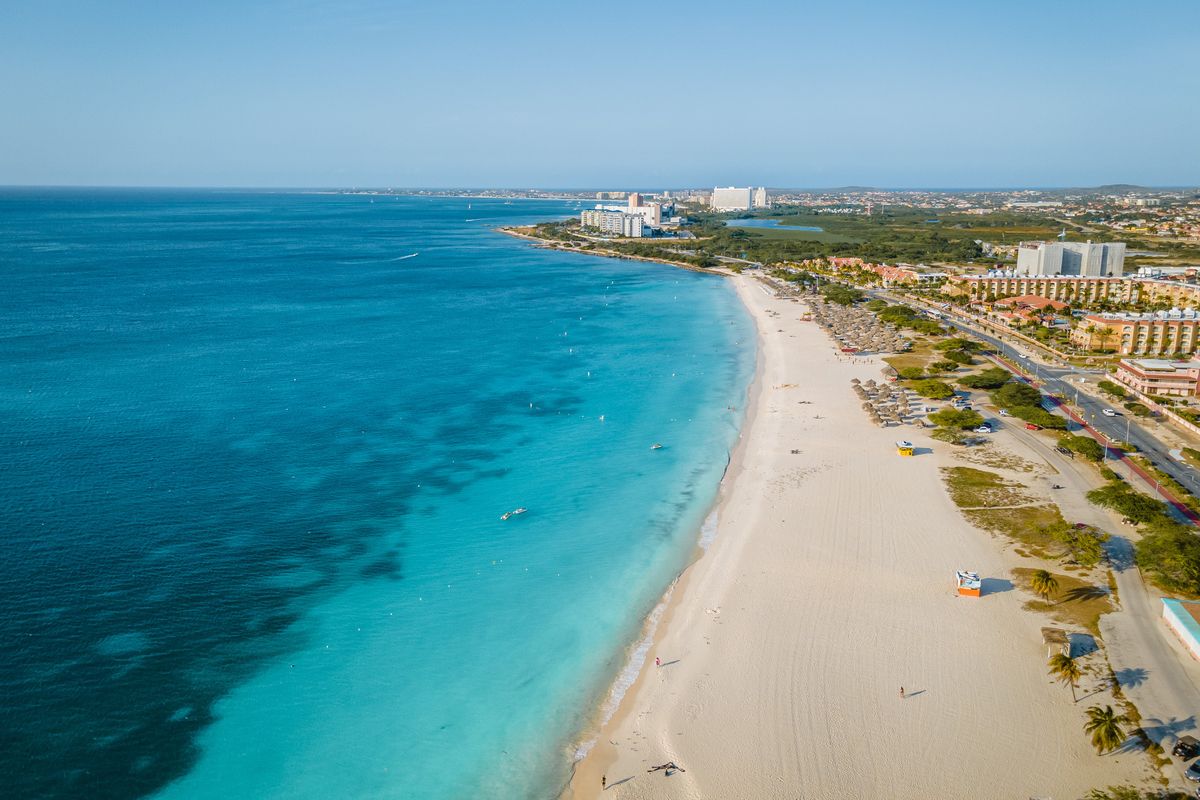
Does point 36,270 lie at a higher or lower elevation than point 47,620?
higher

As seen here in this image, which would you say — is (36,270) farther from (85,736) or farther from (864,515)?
(864,515)

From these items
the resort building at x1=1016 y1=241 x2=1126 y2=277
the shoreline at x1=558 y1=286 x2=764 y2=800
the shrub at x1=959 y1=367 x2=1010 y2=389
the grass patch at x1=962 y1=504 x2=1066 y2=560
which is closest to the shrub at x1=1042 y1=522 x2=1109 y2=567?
the grass patch at x1=962 y1=504 x2=1066 y2=560

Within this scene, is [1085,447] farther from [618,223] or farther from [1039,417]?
[618,223]

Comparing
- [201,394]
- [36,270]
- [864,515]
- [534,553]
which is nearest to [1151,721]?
[864,515]

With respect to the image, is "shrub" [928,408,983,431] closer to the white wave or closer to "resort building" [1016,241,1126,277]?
the white wave

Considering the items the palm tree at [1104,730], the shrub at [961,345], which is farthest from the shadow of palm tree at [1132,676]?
the shrub at [961,345]
